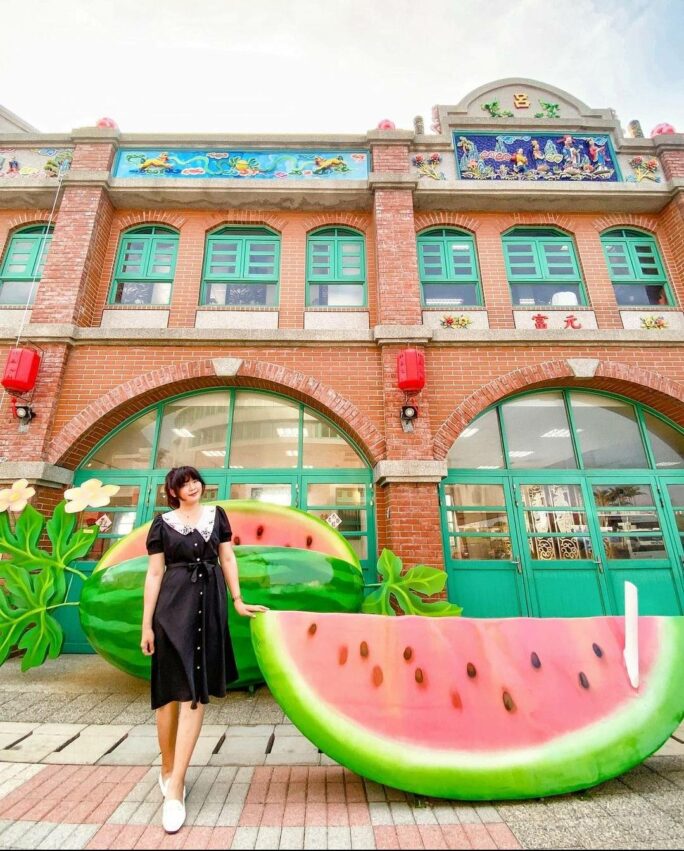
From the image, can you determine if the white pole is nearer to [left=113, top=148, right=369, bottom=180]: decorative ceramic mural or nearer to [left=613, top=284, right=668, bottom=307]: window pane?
[left=613, top=284, right=668, bottom=307]: window pane

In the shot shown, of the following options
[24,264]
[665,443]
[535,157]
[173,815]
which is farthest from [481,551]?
[24,264]

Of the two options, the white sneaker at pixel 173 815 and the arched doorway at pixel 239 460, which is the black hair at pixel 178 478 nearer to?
the white sneaker at pixel 173 815

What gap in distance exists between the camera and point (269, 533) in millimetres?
4398

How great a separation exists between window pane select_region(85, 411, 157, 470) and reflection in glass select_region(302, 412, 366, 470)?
102 inches

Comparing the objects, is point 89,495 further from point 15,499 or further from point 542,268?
point 542,268

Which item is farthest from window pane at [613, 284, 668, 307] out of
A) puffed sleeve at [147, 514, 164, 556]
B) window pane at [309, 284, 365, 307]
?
puffed sleeve at [147, 514, 164, 556]

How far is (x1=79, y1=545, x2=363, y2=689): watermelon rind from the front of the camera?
380cm

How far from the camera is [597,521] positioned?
6.31m

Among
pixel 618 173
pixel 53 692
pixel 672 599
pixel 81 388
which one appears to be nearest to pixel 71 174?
pixel 81 388

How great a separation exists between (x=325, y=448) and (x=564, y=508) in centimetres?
396

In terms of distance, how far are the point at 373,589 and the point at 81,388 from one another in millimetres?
5445

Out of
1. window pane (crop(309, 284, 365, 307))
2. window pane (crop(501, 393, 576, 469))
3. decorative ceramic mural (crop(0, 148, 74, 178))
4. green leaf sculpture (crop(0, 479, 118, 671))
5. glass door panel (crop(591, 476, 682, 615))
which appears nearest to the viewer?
green leaf sculpture (crop(0, 479, 118, 671))

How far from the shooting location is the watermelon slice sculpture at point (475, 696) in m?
2.26

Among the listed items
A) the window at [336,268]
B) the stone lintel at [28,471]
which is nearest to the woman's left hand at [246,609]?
the stone lintel at [28,471]
